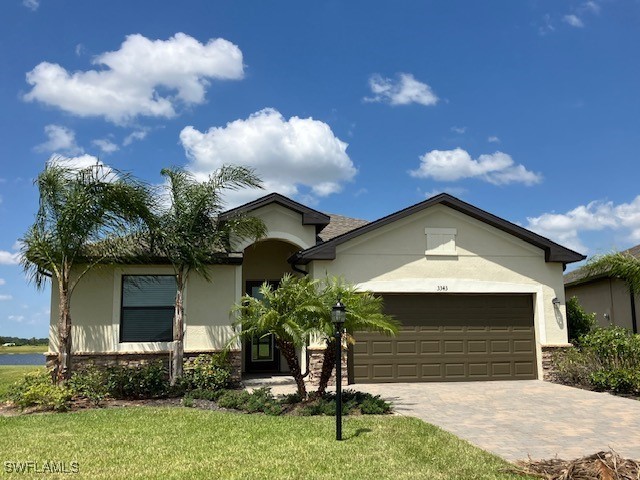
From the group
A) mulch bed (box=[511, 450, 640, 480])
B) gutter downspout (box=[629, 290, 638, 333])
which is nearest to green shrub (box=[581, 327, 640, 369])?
gutter downspout (box=[629, 290, 638, 333])

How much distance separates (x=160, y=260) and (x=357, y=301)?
613cm

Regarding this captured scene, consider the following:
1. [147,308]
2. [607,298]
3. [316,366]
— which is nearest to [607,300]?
[607,298]

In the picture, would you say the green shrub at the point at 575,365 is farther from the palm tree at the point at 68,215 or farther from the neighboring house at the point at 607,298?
the palm tree at the point at 68,215

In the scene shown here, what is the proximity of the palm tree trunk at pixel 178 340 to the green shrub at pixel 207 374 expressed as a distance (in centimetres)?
24

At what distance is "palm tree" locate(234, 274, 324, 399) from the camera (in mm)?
10086

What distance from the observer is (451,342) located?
1473 centimetres

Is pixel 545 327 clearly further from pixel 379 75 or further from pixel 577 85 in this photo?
pixel 379 75

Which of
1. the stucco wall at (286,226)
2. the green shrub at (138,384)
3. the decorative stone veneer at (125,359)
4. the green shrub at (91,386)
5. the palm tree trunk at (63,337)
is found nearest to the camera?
the green shrub at (91,386)

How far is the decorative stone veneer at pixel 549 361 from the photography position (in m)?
14.8

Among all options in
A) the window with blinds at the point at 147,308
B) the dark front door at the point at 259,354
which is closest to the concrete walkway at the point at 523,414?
the dark front door at the point at 259,354

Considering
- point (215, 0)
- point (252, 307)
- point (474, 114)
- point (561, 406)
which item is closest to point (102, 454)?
point (252, 307)

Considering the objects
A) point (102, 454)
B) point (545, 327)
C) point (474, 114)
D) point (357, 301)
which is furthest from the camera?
point (474, 114)

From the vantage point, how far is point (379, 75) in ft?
46.4

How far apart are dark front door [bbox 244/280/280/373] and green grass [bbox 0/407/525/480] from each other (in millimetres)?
7475
